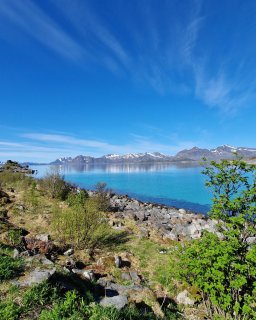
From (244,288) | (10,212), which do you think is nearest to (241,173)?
(244,288)

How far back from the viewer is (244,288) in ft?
23.5

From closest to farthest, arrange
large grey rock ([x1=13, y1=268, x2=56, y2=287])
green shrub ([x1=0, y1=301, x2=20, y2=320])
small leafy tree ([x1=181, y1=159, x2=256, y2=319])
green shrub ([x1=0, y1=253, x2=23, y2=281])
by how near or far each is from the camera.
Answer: green shrub ([x1=0, y1=301, x2=20, y2=320]) → small leafy tree ([x1=181, y1=159, x2=256, y2=319]) → large grey rock ([x1=13, y1=268, x2=56, y2=287]) → green shrub ([x1=0, y1=253, x2=23, y2=281])

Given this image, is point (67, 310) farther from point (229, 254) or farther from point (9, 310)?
point (229, 254)

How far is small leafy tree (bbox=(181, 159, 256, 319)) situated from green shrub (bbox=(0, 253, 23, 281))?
4.55m

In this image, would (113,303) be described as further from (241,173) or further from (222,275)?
(241,173)

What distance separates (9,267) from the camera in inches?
298

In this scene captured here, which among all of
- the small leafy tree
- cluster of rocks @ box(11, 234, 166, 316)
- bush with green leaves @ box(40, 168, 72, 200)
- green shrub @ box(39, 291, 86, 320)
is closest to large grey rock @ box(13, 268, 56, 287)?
cluster of rocks @ box(11, 234, 166, 316)

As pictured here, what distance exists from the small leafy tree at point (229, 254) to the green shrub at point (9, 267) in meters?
4.55

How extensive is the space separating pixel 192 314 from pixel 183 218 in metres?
15.6

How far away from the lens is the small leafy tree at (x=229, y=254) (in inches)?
261

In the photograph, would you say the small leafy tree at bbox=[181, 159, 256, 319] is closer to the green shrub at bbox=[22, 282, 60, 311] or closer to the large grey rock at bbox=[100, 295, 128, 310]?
the large grey rock at bbox=[100, 295, 128, 310]

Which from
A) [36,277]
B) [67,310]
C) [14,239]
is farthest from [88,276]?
[14,239]

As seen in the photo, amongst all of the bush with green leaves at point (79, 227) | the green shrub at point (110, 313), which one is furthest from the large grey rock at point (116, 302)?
the bush with green leaves at point (79, 227)

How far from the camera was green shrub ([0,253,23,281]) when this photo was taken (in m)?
7.15
